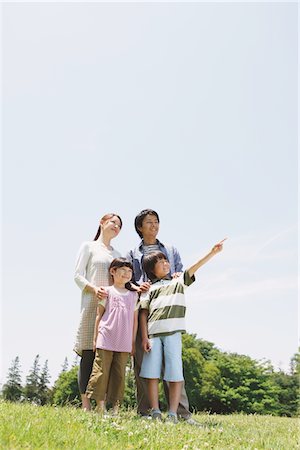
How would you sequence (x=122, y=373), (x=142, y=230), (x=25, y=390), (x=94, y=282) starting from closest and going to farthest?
(x=122, y=373)
(x=94, y=282)
(x=142, y=230)
(x=25, y=390)

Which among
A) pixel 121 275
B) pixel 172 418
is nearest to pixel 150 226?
pixel 121 275

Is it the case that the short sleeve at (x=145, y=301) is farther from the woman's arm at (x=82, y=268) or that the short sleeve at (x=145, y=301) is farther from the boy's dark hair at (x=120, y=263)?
the woman's arm at (x=82, y=268)

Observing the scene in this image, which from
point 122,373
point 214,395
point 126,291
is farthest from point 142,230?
point 214,395

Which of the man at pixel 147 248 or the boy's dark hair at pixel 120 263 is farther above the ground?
the man at pixel 147 248

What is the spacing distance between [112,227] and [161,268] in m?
0.99

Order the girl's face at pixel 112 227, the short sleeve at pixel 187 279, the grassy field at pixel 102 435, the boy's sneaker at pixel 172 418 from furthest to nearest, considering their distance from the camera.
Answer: the girl's face at pixel 112 227
the short sleeve at pixel 187 279
the boy's sneaker at pixel 172 418
the grassy field at pixel 102 435

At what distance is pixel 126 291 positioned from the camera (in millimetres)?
6953

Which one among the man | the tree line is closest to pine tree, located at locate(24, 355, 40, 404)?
the tree line

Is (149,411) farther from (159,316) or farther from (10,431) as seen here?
(10,431)

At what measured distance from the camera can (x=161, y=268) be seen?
7.12 m

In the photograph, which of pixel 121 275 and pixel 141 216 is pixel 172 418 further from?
pixel 141 216

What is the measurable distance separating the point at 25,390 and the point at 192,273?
229 ft

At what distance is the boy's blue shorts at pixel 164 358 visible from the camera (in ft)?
21.7

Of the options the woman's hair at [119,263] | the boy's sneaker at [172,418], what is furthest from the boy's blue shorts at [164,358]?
the woman's hair at [119,263]
